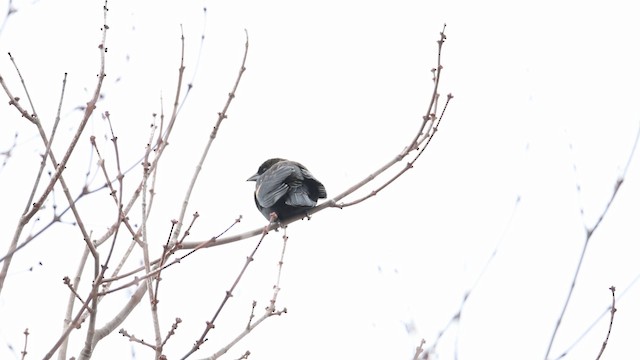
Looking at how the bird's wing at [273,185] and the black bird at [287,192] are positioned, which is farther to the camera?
the bird's wing at [273,185]

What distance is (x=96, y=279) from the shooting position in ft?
9.21

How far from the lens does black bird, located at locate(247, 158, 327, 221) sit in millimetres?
6133

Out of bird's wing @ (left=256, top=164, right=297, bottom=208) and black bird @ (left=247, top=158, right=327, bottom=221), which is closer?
black bird @ (left=247, top=158, right=327, bottom=221)

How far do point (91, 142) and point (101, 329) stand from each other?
0.85 metres

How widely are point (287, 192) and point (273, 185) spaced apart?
31 cm

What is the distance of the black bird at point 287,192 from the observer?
613 cm

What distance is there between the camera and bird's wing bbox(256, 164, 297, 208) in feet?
21.0

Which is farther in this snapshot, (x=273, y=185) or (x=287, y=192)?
(x=273, y=185)

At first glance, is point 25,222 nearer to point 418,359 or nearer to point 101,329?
point 101,329

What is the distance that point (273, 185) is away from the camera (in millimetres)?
6613

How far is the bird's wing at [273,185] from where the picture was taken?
6402 millimetres

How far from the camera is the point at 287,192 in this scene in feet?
20.8

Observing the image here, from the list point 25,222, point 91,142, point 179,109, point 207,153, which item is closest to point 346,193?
point 207,153

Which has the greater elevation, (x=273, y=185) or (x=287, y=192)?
(x=273, y=185)
